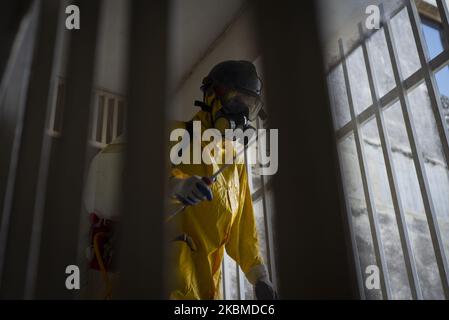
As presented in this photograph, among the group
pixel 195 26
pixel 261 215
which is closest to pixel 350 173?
pixel 261 215

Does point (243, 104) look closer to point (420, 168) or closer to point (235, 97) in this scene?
point (235, 97)

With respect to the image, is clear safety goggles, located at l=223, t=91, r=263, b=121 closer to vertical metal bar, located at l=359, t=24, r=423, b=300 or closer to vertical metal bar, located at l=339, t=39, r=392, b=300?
vertical metal bar, located at l=339, t=39, r=392, b=300

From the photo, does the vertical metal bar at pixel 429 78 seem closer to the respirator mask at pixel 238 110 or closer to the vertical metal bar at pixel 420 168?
the vertical metal bar at pixel 420 168

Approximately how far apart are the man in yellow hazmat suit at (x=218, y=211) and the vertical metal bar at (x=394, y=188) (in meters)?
0.45

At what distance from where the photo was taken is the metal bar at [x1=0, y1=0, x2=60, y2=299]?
64 cm

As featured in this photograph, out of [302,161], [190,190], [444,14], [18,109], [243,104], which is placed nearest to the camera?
[302,161]

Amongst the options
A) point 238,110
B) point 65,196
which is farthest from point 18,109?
point 238,110

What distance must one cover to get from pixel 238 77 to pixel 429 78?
67 centimetres

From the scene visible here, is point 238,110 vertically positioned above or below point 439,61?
below

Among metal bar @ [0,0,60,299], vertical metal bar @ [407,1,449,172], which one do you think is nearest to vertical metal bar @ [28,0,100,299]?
metal bar @ [0,0,60,299]

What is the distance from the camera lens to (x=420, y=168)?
171cm

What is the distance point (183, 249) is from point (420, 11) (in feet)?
4.26

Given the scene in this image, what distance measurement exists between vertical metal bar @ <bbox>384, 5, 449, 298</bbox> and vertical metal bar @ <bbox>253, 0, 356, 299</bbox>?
1.26m
